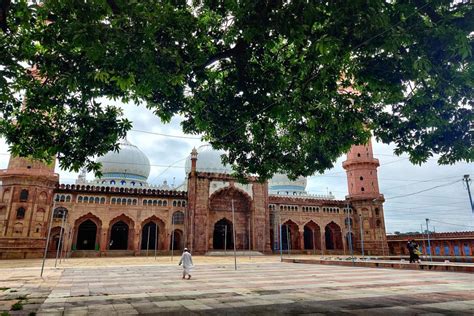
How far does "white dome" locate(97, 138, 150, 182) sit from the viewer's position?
43.9m

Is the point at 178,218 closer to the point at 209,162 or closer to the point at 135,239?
the point at 135,239

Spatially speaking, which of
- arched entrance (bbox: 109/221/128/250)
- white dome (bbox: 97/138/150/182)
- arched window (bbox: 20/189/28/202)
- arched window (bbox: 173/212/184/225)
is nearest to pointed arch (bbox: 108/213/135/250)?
arched entrance (bbox: 109/221/128/250)

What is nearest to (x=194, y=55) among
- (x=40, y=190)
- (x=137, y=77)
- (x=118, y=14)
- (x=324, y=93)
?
(x=137, y=77)

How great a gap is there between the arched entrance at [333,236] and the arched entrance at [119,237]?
27000 millimetres

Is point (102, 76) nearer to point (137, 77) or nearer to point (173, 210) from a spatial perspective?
point (137, 77)

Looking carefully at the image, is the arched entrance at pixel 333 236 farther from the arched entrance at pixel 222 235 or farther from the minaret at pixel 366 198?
the arched entrance at pixel 222 235

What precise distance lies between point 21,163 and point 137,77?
3175cm

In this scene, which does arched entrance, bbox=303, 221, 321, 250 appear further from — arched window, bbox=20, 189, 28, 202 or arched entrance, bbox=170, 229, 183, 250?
arched window, bbox=20, 189, 28, 202

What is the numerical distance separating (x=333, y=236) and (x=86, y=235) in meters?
32.3

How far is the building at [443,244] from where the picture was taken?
126 feet

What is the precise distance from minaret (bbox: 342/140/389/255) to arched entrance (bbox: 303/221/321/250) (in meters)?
5.14

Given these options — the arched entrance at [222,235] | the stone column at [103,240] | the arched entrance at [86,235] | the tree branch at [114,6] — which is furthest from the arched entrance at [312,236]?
the tree branch at [114,6]

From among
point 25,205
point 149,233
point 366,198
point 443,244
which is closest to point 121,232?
point 149,233

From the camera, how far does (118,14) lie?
524cm
